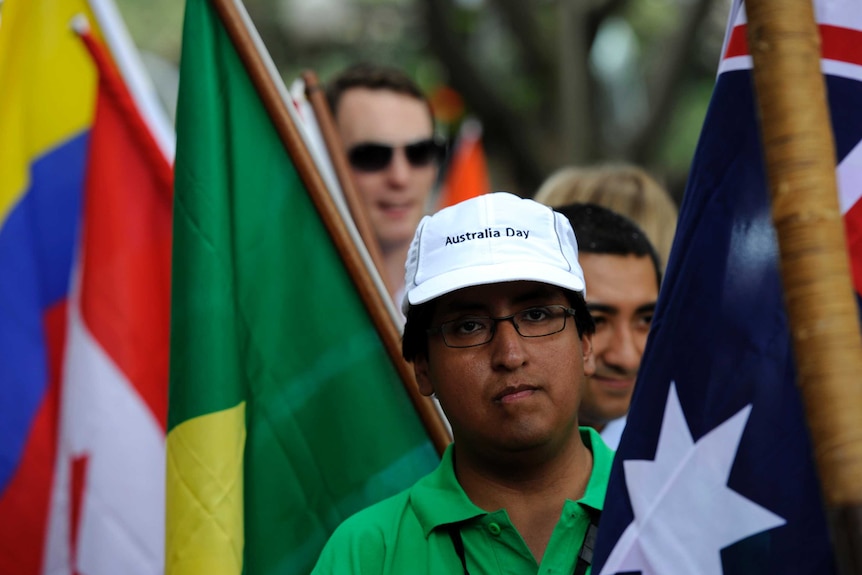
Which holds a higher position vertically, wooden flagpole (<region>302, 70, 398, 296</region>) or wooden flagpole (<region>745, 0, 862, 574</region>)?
wooden flagpole (<region>302, 70, 398, 296</region>)

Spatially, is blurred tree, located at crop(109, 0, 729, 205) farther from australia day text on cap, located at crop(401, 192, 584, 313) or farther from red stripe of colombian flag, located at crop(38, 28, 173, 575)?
australia day text on cap, located at crop(401, 192, 584, 313)

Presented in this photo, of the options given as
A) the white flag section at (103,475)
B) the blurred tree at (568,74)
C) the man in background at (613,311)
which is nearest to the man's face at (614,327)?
the man in background at (613,311)

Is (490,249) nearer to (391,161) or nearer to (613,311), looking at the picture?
(613,311)

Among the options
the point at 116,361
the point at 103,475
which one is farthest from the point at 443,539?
the point at 116,361

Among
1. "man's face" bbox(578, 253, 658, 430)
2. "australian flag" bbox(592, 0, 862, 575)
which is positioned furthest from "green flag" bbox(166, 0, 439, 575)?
"australian flag" bbox(592, 0, 862, 575)

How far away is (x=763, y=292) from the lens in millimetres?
1972

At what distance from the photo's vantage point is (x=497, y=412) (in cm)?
241

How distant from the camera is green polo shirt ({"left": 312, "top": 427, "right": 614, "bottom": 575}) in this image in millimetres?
2387

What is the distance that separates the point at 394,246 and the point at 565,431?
2390mm

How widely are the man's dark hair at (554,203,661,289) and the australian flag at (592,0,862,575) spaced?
1328mm

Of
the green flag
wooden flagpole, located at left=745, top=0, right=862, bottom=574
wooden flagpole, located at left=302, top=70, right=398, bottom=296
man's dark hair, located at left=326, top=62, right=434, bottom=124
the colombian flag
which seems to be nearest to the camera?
wooden flagpole, located at left=745, top=0, right=862, bottom=574

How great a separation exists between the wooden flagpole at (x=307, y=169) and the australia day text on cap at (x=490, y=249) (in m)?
0.73

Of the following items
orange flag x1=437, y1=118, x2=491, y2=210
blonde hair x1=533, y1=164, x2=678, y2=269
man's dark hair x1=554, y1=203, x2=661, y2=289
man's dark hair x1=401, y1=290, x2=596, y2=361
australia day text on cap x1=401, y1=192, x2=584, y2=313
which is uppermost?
orange flag x1=437, y1=118, x2=491, y2=210

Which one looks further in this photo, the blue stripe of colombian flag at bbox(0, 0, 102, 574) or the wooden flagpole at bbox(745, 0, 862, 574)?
the blue stripe of colombian flag at bbox(0, 0, 102, 574)
